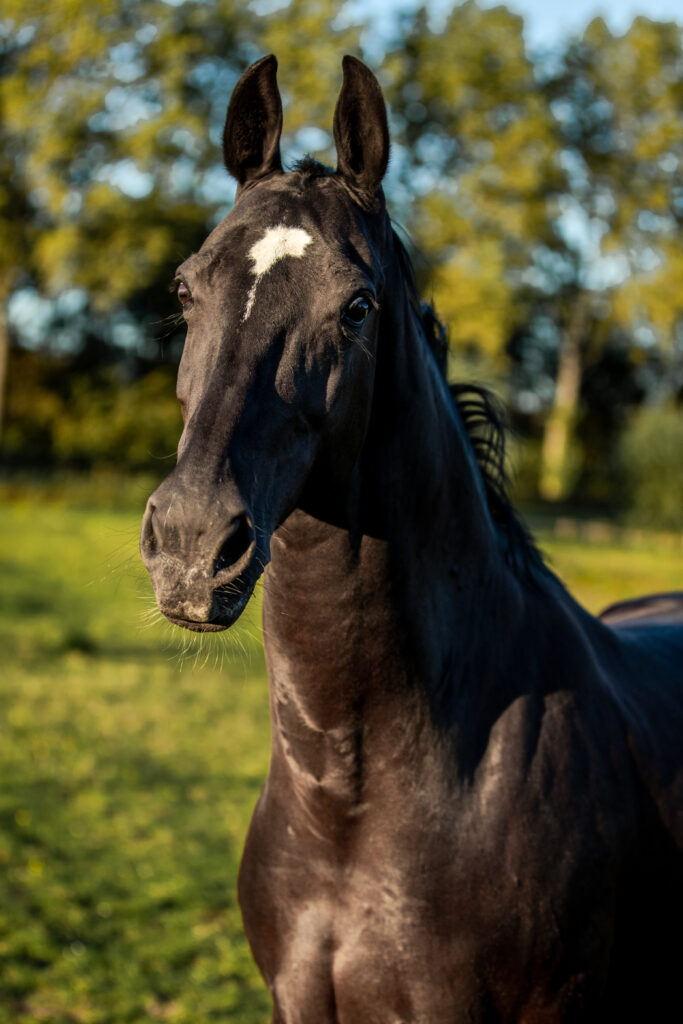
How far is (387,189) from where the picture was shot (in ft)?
89.1

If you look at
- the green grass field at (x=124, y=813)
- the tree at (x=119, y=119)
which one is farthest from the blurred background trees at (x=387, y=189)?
the green grass field at (x=124, y=813)

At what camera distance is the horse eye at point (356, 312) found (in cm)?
196

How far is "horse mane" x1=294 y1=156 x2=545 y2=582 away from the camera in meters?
2.53

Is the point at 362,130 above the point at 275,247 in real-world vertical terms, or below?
above

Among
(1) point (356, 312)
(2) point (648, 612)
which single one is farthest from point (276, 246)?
(2) point (648, 612)

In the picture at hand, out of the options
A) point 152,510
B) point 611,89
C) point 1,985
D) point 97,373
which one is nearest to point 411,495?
point 152,510

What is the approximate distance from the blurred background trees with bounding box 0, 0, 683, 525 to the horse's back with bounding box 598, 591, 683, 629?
16761 mm

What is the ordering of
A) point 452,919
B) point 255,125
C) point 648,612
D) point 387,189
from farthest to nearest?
point 387,189
point 648,612
point 255,125
point 452,919

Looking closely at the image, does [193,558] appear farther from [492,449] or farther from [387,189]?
[387,189]

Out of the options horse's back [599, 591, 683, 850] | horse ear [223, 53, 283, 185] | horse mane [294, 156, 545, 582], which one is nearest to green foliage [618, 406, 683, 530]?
horse's back [599, 591, 683, 850]

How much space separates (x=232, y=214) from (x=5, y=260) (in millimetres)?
27448

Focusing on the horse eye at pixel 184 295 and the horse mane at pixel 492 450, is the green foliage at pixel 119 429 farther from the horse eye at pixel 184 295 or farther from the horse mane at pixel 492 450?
the horse eye at pixel 184 295

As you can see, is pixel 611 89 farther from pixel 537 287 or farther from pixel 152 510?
pixel 152 510

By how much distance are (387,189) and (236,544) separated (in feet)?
88.8
